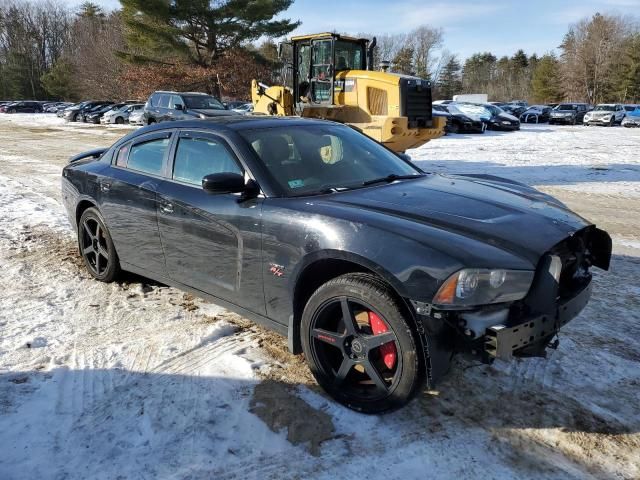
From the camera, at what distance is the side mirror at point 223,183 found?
3.24 meters

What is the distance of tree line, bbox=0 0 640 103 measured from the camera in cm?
3716

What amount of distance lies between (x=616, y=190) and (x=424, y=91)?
4.58 metres

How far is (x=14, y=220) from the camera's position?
722 centimetres

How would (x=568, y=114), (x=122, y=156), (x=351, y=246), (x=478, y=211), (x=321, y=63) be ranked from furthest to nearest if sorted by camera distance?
(x=568, y=114) < (x=321, y=63) < (x=122, y=156) < (x=478, y=211) < (x=351, y=246)

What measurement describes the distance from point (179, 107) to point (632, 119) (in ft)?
91.1

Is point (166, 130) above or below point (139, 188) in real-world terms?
above

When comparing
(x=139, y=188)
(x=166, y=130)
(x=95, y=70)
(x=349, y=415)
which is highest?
(x=95, y=70)

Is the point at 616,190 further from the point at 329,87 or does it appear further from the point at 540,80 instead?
the point at 540,80

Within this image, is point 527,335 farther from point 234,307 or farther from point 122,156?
point 122,156

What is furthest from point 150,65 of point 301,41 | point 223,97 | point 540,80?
point 540,80

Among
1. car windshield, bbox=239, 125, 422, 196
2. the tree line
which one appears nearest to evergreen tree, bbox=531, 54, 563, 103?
the tree line

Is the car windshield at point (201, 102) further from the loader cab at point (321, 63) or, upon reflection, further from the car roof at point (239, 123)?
the car roof at point (239, 123)

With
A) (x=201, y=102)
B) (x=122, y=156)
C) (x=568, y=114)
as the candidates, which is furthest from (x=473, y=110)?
(x=122, y=156)

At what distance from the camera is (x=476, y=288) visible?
250 centimetres
